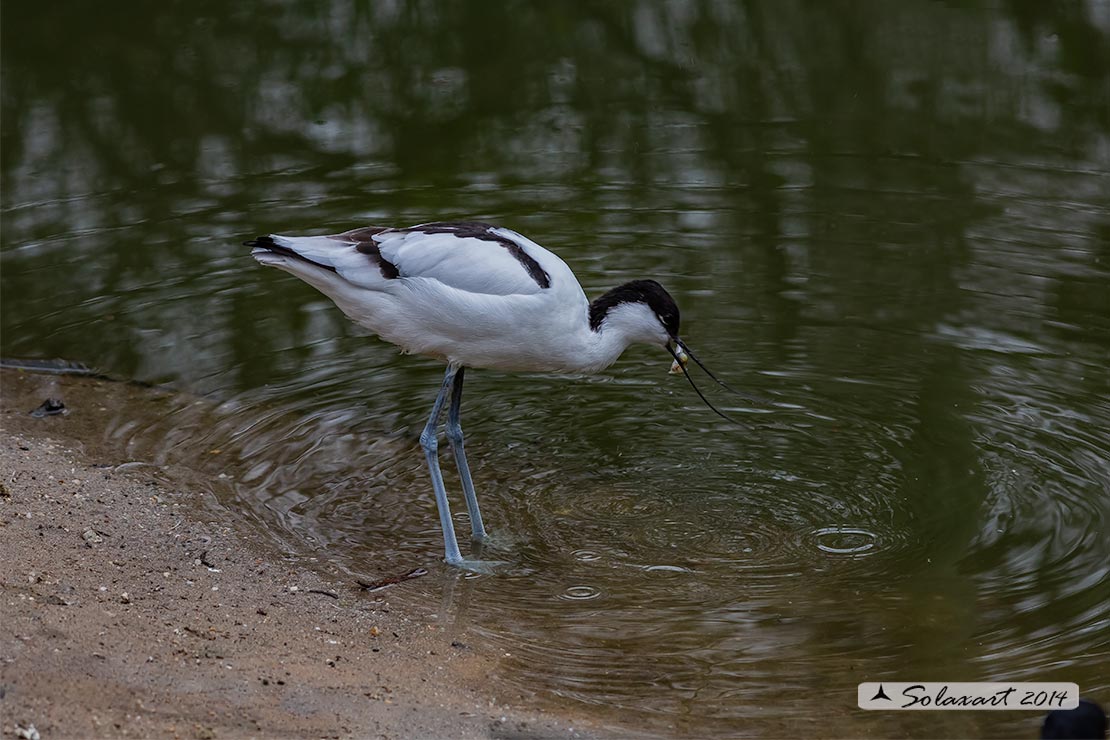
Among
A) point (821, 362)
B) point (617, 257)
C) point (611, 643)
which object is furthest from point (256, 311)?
point (611, 643)

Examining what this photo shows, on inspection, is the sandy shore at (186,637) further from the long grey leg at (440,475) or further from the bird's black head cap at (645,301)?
the bird's black head cap at (645,301)

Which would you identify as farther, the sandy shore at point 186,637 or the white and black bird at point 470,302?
the white and black bird at point 470,302

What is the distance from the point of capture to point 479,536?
6.80 meters

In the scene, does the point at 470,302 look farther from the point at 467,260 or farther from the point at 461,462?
the point at 461,462

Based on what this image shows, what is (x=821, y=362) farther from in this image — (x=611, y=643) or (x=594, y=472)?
(x=611, y=643)

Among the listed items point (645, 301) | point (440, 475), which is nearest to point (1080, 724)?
point (645, 301)

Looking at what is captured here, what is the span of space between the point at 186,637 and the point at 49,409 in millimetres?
2999

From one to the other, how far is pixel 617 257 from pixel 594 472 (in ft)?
8.81

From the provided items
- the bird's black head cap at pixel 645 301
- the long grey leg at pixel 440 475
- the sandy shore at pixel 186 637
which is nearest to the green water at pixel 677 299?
the long grey leg at pixel 440 475

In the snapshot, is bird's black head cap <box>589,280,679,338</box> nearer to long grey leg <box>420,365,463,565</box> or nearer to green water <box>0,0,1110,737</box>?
long grey leg <box>420,365,463,565</box>

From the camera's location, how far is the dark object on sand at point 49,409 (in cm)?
790

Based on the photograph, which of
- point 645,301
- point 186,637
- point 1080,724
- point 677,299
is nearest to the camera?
point 1080,724

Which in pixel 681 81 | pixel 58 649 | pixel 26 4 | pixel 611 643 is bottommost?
pixel 611 643

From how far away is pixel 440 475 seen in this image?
265 inches
